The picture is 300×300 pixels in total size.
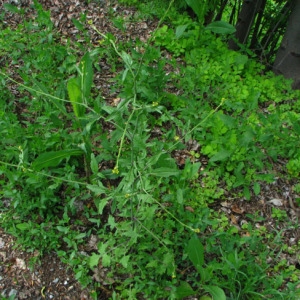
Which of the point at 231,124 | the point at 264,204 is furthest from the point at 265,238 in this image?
the point at 231,124

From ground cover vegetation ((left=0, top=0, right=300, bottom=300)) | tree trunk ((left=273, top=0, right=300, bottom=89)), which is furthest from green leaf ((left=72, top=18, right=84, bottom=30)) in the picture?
tree trunk ((left=273, top=0, right=300, bottom=89))

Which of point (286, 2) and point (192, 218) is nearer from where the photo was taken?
point (192, 218)

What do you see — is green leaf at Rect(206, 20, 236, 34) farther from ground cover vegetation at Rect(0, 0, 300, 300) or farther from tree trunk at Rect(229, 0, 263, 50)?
tree trunk at Rect(229, 0, 263, 50)

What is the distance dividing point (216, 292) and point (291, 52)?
238 cm

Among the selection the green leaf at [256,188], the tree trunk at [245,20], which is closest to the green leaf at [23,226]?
the green leaf at [256,188]

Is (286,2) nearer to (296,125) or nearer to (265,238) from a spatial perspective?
(296,125)

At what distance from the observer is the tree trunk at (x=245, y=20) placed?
368 cm

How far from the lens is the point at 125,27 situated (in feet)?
13.2

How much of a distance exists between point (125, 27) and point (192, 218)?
2.31 m

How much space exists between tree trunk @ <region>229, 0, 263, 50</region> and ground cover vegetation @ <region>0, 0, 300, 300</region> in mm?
314

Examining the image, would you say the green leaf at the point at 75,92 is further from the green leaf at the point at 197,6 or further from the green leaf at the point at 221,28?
the green leaf at the point at 221,28

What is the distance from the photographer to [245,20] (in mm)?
3801

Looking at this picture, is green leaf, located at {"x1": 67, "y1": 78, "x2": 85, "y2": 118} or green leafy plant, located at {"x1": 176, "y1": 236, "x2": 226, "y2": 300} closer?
green leafy plant, located at {"x1": 176, "y1": 236, "x2": 226, "y2": 300}

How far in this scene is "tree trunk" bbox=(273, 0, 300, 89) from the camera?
3.42m
